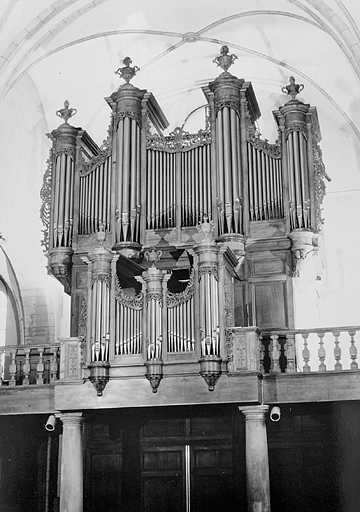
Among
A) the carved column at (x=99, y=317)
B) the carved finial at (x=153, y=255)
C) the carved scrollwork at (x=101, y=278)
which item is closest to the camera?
the carved column at (x=99, y=317)

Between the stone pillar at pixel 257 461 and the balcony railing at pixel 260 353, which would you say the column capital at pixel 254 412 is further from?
the balcony railing at pixel 260 353

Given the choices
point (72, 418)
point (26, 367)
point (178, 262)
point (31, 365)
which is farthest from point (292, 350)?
point (31, 365)

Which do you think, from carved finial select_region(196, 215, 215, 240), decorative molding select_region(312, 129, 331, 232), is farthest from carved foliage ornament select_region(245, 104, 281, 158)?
carved finial select_region(196, 215, 215, 240)

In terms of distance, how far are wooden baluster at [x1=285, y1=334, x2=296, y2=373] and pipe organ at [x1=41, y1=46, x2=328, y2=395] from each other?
3.22 ft

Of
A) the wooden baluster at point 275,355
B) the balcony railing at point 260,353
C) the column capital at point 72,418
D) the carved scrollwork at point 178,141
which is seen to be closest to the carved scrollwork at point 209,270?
the balcony railing at point 260,353

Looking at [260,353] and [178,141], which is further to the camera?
[178,141]

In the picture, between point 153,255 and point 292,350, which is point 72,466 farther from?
point 292,350

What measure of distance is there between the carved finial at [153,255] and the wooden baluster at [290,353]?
2633 millimetres

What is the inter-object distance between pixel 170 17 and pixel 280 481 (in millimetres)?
10056

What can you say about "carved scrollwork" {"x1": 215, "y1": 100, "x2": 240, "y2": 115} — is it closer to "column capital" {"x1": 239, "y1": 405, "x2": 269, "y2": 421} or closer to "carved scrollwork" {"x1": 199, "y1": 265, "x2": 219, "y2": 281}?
"carved scrollwork" {"x1": 199, "y1": 265, "x2": 219, "y2": 281}

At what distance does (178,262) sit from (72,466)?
4306 mm

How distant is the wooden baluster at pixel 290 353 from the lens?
45.5ft

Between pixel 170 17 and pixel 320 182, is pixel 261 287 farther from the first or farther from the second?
pixel 170 17

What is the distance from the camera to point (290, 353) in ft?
45.8
